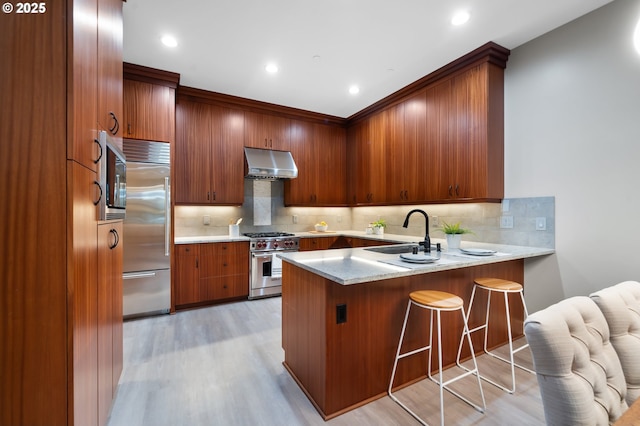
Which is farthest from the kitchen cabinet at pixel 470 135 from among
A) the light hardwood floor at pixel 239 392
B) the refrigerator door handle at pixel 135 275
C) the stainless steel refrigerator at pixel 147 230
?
the refrigerator door handle at pixel 135 275

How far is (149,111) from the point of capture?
3215 millimetres

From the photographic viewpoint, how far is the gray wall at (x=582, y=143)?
83.0 inches

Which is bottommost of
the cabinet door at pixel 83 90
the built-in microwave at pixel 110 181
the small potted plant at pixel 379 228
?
the small potted plant at pixel 379 228

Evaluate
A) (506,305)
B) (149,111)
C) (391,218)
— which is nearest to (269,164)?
(149,111)

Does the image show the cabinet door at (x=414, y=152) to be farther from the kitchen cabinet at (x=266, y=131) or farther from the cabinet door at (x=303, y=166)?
the kitchen cabinet at (x=266, y=131)

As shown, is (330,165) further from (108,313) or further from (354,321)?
(108,313)

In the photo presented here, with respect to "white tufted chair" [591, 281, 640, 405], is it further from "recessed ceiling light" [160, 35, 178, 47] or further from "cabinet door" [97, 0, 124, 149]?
"recessed ceiling light" [160, 35, 178, 47]

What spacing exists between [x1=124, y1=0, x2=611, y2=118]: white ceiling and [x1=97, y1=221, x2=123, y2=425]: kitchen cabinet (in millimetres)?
1821

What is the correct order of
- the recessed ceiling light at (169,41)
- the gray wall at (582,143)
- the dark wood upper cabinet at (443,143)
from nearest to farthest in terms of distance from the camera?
the gray wall at (582,143) < the recessed ceiling light at (169,41) < the dark wood upper cabinet at (443,143)

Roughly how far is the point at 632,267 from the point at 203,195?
4365mm

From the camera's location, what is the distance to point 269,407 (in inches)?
69.8

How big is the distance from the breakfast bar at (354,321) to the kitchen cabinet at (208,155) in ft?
7.13

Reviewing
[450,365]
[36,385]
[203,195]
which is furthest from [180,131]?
[450,365]

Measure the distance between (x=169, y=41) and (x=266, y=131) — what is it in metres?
1.80
